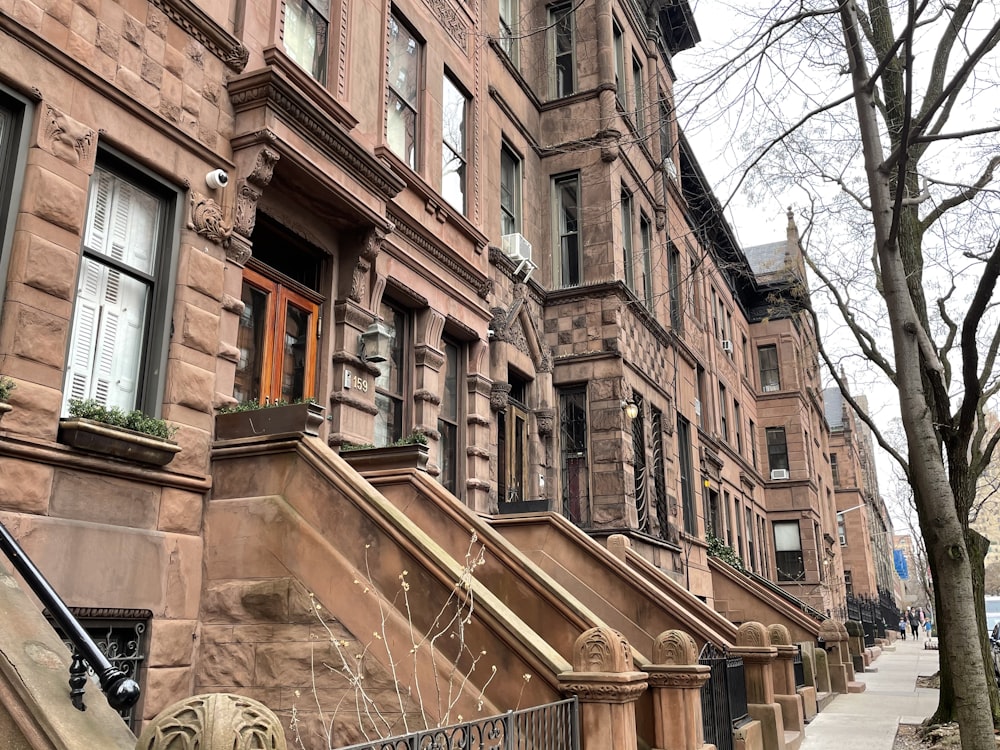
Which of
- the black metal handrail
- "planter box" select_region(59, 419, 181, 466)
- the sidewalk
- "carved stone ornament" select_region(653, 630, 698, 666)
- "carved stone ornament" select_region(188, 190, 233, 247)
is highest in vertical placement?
"carved stone ornament" select_region(188, 190, 233, 247)

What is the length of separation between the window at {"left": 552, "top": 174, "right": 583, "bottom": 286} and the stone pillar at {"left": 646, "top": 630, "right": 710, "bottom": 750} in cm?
1036

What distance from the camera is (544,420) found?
15.8 meters

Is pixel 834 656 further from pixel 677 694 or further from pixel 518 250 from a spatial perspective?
pixel 677 694

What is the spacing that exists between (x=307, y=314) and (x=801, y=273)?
15.5m

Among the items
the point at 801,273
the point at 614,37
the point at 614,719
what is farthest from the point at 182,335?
the point at 801,273

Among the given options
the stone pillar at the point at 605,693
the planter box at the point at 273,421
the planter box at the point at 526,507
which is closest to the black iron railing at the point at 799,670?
the planter box at the point at 526,507

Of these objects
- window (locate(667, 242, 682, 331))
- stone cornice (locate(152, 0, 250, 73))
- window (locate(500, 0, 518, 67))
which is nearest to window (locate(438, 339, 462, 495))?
stone cornice (locate(152, 0, 250, 73))

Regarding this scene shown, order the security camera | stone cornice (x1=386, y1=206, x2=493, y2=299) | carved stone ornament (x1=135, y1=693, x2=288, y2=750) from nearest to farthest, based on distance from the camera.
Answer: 1. carved stone ornament (x1=135, y1=693, x2=288, y2=750)
2. the security camera
3. stone cornice (x1=386, y1=206, x2=493, y2=299)

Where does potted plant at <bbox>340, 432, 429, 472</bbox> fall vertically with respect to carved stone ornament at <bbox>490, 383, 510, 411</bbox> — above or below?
below

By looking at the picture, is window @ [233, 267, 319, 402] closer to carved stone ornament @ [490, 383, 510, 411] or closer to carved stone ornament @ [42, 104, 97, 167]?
carved stone ornament @ [42, 104, 97, 167]

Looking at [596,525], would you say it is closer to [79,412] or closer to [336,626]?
[336,626]

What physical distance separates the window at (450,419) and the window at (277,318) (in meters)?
3.24

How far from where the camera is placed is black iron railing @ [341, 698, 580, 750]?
4051 millimetres

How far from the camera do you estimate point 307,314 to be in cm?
956
